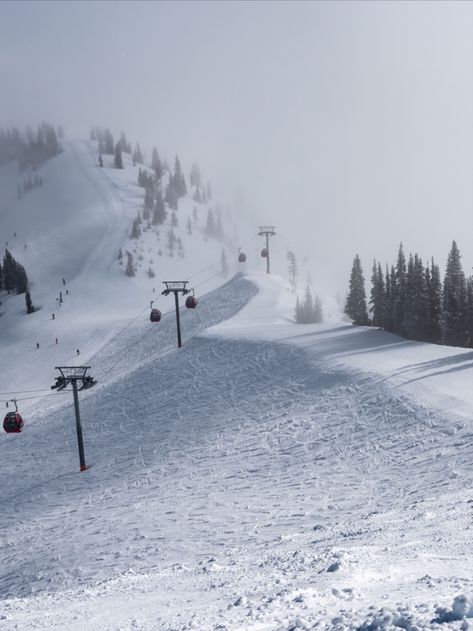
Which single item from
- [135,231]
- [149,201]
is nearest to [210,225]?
[149,201]

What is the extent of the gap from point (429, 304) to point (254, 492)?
109ft

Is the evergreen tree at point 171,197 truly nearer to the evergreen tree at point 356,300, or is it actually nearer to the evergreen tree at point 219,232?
the evergreen tree at point 219,232

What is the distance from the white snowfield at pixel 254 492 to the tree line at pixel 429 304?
3735 mm

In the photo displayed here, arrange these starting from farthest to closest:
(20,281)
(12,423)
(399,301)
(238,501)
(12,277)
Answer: (12,277) → (20,281) → (399,301) → (12,423) → (238,501)

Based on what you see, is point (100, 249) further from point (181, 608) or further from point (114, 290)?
point (181, 608)

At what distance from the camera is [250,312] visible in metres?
66.9

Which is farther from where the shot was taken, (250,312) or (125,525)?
(250,312)

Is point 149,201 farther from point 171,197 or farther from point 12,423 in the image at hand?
point 12,423

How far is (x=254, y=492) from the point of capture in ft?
69.3

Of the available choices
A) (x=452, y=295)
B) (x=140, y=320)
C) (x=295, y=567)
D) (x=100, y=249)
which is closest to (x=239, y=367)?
(x=452, y=295)

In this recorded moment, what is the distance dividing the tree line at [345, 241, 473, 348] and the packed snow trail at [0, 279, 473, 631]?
1475 centimetres

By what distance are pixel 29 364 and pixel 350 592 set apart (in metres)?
75.6

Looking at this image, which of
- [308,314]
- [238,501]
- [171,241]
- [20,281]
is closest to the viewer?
[238,501]

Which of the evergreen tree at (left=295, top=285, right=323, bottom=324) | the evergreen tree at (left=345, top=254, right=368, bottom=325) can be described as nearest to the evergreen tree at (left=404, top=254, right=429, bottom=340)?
the evergreen tree at (left=345, top=254, right=368, bottom=325)
